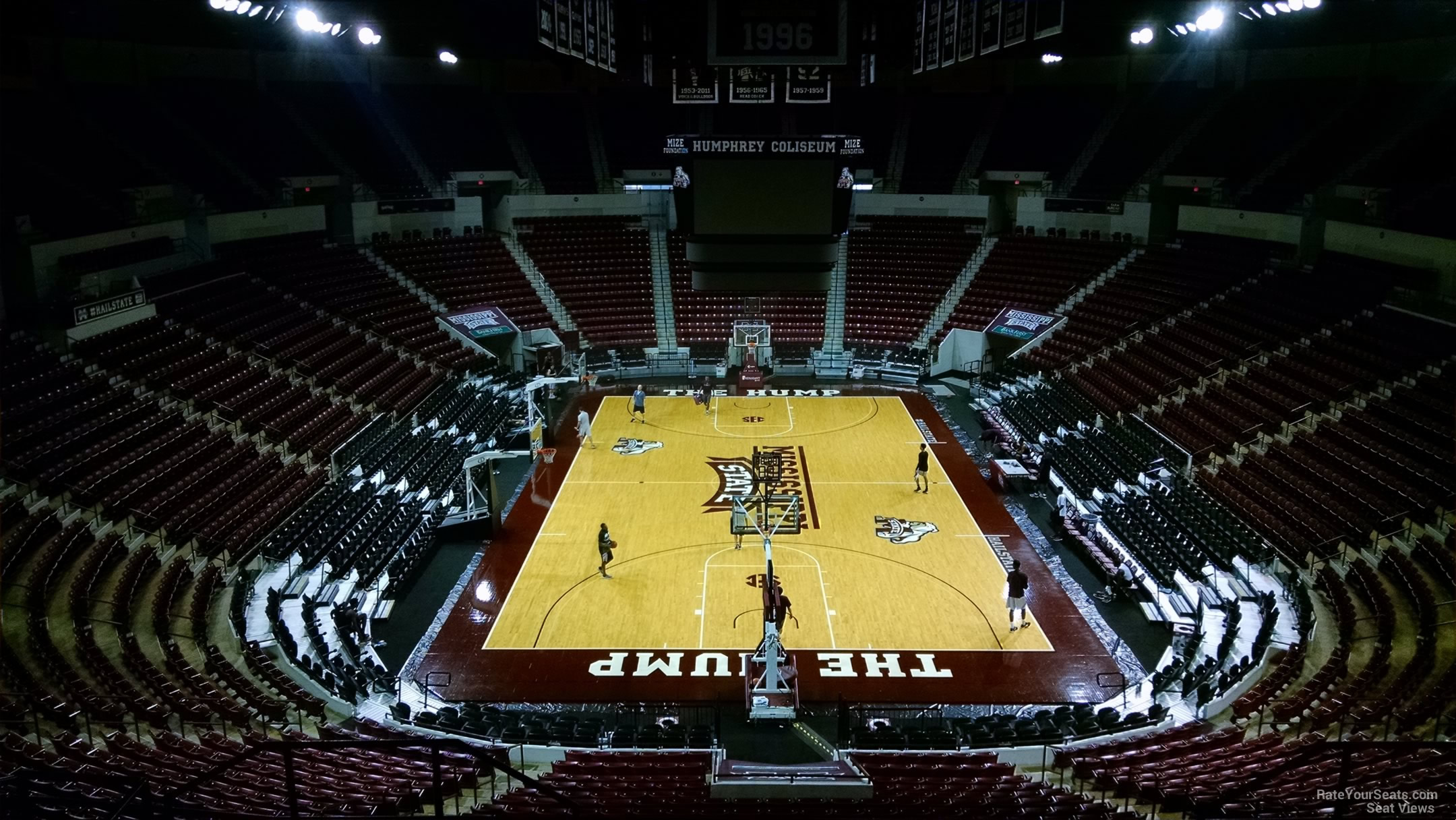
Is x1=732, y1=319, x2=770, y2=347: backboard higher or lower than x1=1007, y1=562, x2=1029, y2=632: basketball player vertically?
higher

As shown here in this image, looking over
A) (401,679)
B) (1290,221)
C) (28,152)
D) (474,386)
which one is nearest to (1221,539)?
(401,679)

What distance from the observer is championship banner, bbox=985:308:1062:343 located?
35625 millimetres

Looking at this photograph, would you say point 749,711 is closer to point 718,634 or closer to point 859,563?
point 718,634

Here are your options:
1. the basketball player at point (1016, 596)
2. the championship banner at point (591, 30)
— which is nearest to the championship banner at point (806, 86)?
the championship banner at point (591, 30)

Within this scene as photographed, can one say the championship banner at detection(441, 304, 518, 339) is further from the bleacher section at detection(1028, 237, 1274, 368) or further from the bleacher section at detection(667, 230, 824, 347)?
the bleacher section at detection(1028, 237, 1274, 368)

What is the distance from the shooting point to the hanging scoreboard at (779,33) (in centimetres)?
1436

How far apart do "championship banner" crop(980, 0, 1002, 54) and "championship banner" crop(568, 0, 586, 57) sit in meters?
6.58

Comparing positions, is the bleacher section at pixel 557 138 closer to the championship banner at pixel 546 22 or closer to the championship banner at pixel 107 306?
the championship banner at pixel 107 306

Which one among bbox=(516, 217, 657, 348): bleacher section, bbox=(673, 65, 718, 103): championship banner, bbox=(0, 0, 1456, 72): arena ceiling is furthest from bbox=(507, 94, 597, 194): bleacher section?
bbox=(673, 65, 718, 103): championship banner

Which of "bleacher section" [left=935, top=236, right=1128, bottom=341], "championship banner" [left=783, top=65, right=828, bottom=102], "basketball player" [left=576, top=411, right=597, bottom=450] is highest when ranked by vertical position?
"championship banner" [left=783, top=65, right=828, bottom=102]

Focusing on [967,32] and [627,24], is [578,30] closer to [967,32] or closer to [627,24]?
[627,24]

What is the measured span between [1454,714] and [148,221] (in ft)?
107

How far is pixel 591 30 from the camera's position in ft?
54.4

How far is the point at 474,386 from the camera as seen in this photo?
105 ft
